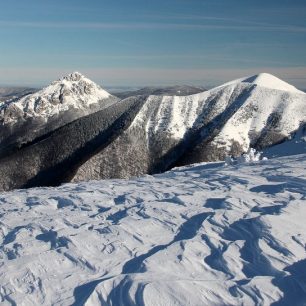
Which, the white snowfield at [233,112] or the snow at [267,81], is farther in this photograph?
the snow at [267,81]

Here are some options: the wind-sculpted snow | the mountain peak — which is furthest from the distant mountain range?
the wind-sculpted snow

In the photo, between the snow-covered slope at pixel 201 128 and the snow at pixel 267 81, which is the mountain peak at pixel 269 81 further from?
the snow-covered slope at pixel 201 128

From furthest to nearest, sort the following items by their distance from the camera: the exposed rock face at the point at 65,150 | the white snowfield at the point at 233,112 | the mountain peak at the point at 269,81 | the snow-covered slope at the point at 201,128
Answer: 1. the mountain peak at the point at 269,81
2. the white snowfield at the point at 233,112
3. the exposed rock face at the point at 65,150
4. the snow-covered slope at the point at 201,128

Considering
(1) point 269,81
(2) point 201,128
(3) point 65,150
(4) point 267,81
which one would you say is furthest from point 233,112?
(3) point 65,150

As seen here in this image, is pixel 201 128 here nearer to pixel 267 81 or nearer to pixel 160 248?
pixel 267 81

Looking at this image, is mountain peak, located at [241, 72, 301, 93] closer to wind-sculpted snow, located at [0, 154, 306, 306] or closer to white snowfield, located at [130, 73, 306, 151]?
white snowfield, located at [130, 73, 306, 151]

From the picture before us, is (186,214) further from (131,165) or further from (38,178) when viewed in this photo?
(38,178)

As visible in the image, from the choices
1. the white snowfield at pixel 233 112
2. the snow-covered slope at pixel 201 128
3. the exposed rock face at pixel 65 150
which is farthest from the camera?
the white snowfield at pixel 233 112

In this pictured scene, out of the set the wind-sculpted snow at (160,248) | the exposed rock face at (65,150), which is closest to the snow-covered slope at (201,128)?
the exposed rock face at (65,150)
